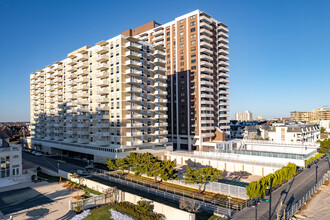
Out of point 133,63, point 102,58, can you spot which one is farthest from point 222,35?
point 102,58

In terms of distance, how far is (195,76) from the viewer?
83375mm

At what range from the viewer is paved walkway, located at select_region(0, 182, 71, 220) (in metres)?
29.8

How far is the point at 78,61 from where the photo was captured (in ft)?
264

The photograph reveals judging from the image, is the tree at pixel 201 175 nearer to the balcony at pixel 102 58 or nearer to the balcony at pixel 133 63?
the balcony at pixel 133 63

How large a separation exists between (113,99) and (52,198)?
3510 centimetres

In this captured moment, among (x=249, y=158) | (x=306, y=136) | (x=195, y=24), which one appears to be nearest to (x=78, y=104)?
(x=195, y=24)

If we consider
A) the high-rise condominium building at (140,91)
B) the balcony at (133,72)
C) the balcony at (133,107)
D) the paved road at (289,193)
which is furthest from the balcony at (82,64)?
the paved road at (289,193)

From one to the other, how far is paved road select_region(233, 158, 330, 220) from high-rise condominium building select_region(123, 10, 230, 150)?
124 ft

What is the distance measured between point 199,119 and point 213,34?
34230mm

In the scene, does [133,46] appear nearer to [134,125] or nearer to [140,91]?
[140,91]

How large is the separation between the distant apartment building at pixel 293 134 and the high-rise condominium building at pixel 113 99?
5240cm

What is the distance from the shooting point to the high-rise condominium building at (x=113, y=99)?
6538 cm

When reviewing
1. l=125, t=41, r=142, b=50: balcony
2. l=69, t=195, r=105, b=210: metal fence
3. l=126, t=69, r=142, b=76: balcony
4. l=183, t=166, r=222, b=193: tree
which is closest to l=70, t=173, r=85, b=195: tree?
l=69, t=195, r=105, b=210: metal fence

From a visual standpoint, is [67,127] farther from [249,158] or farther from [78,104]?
[249,158]
